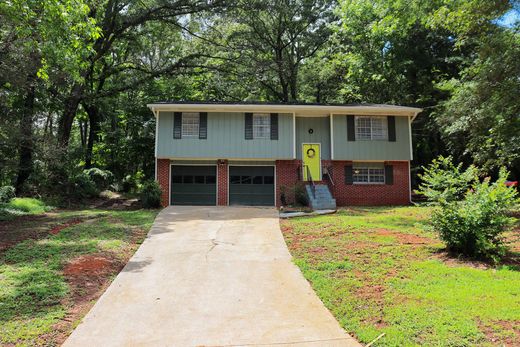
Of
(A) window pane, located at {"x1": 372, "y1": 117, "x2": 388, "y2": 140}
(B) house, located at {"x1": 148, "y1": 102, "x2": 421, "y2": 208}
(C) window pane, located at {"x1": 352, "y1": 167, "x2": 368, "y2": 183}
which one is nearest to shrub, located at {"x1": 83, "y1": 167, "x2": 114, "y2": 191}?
(B) house, located at {"x1": 148, "y1": 102, "x2": 421, "y2": 208}

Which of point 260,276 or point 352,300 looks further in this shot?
point 260,276

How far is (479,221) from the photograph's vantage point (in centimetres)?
670

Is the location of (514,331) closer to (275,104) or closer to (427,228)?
(427,228)

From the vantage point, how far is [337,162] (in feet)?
59.2

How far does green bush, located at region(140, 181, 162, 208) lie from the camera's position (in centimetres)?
1534

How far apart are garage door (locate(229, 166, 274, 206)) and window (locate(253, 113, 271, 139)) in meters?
1.60

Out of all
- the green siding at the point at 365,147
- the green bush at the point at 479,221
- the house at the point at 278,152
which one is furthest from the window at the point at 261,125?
the green bush at the point at 479,221

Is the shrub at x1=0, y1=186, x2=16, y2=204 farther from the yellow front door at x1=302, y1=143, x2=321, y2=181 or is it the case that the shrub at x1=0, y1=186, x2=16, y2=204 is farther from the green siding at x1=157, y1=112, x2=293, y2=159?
the yellow front door at x1=302, y1=143, x2=321, y2=181

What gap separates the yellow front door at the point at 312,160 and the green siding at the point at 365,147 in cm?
92

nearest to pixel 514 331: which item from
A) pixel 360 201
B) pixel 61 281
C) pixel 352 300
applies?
pixel 352 300

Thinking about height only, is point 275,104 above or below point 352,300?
above

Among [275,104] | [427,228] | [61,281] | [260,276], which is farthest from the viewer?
[275,104]

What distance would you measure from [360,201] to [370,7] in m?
14.4

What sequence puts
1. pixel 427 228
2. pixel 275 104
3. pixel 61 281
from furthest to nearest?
pixel 275 104
pixel 427 228
pixel 61 281
